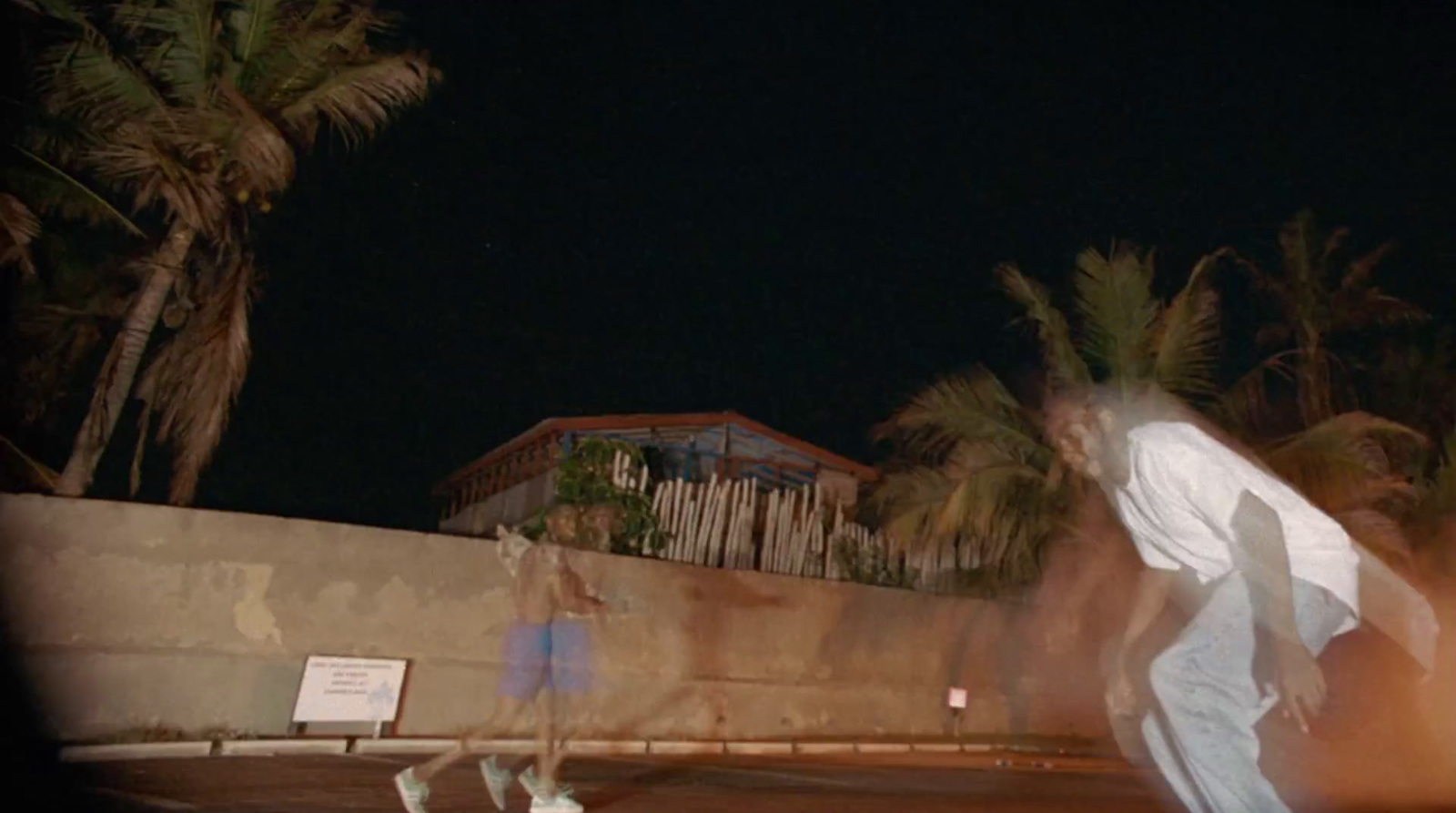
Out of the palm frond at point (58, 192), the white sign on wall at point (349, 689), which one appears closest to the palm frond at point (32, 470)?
A: the palm frond at point (58, 192)

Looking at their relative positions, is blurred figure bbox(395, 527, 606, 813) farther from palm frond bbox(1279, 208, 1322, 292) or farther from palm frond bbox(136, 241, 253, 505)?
palm frond bbox(1279, 208, 1322, 292)

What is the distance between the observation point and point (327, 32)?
386 inches

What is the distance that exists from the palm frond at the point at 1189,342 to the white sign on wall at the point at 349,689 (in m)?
8.87

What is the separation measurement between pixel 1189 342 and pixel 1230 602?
30.5 feet

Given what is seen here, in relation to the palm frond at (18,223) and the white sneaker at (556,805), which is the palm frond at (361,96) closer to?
the palm frond at (18,223)

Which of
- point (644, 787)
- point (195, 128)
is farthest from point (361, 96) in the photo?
point (644, 787)

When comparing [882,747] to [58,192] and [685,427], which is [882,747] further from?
[685,427]

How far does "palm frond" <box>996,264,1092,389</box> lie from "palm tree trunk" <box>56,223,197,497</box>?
29.7 feet

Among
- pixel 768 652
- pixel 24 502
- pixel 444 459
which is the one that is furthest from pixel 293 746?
pixel 444 459

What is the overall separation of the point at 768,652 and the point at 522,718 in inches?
107

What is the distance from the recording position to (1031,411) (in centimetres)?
1309

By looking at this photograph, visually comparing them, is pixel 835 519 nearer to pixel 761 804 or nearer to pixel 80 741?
pixel 761 804

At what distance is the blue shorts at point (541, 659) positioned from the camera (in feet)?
19.4

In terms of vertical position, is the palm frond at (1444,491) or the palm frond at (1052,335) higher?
the palm frond at (1052,335)
